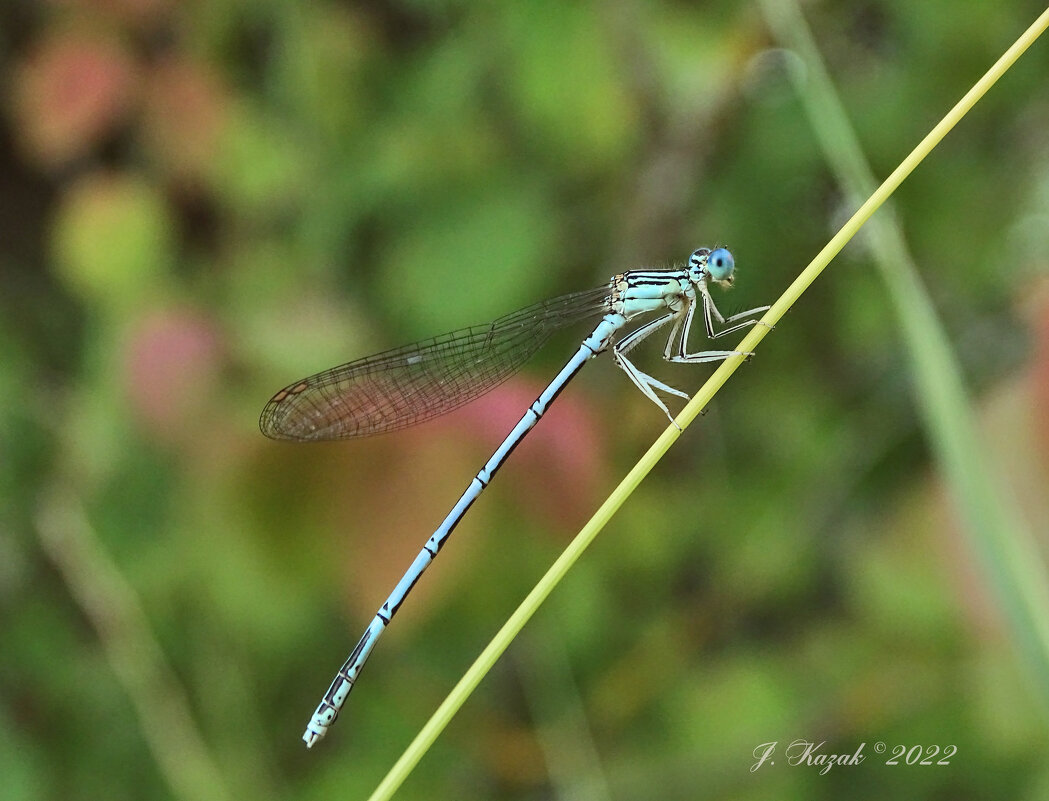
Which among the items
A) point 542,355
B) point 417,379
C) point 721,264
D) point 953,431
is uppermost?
point 542,355

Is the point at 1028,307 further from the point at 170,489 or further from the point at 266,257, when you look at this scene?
the point at 170,489

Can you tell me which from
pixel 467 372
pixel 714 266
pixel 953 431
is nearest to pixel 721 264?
pixel 714 266

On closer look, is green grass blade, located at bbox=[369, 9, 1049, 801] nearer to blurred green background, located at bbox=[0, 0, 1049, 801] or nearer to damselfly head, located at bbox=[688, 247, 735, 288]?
damselfly head, located at bbox=[688, 247, 735, 288]

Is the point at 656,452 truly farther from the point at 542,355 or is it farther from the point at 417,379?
the point at 542,355

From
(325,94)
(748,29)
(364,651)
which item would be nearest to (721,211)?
(748,29)

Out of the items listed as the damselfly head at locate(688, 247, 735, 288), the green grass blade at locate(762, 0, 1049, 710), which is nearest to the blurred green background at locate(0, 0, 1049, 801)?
Result: the damselfly head at locate(688, 247, 735, 288)

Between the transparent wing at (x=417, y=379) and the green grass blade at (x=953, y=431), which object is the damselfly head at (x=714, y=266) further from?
the green grass blade at (x=953, y=431)

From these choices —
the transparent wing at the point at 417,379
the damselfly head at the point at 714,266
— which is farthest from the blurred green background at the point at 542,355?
the damselfly head at the point at 714,266
